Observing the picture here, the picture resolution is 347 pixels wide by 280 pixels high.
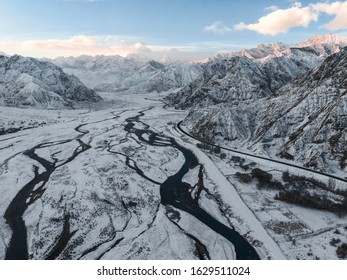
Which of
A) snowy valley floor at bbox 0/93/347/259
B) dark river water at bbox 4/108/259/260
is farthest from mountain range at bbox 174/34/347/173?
dark river water at bbox 4/108/259/260

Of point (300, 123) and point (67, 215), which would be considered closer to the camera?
point (67, 215)

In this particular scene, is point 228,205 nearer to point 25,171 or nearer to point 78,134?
point 25,171

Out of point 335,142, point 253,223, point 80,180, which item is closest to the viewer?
point 253,223

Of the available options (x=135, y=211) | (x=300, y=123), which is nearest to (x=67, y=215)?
(x=135, y=211)

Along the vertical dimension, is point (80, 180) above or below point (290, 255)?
above

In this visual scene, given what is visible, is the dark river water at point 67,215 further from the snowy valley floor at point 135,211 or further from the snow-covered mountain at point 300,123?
the snow-covered mountain at point 300,123

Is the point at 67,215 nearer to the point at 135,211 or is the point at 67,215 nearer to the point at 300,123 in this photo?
the point at 135,211

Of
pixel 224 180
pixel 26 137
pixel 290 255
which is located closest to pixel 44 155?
pixel 26 137
